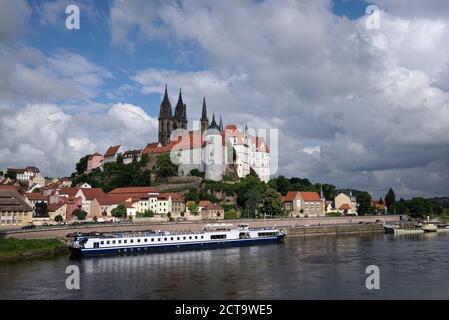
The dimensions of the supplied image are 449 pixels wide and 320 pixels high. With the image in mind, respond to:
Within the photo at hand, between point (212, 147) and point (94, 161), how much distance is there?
1584 inches

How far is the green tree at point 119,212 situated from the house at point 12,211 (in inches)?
647

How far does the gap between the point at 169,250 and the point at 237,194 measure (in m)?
37.9

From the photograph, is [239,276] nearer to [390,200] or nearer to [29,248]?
[29,248]

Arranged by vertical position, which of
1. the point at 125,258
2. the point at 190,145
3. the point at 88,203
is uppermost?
the point at 190,145

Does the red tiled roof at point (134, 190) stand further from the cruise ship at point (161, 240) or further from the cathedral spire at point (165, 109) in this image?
the cathedral spire at point (165, 109)

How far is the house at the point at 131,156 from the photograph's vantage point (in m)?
114

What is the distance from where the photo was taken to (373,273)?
3309cm

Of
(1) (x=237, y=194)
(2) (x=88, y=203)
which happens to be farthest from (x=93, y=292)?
(1) (x=237, y=194)

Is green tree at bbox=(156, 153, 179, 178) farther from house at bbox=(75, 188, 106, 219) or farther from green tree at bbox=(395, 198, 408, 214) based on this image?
green tree at bbox=(395, 198, 408, 214)

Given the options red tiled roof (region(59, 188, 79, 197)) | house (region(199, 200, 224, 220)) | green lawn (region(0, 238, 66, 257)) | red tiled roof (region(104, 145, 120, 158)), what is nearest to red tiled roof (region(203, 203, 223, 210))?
house (region(199, 200, 224, 220))

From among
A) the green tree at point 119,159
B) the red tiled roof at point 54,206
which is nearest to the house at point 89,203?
the red tiled roof at point 54,206

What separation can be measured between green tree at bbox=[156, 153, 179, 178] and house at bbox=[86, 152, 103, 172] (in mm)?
29267

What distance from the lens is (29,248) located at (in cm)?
4456
